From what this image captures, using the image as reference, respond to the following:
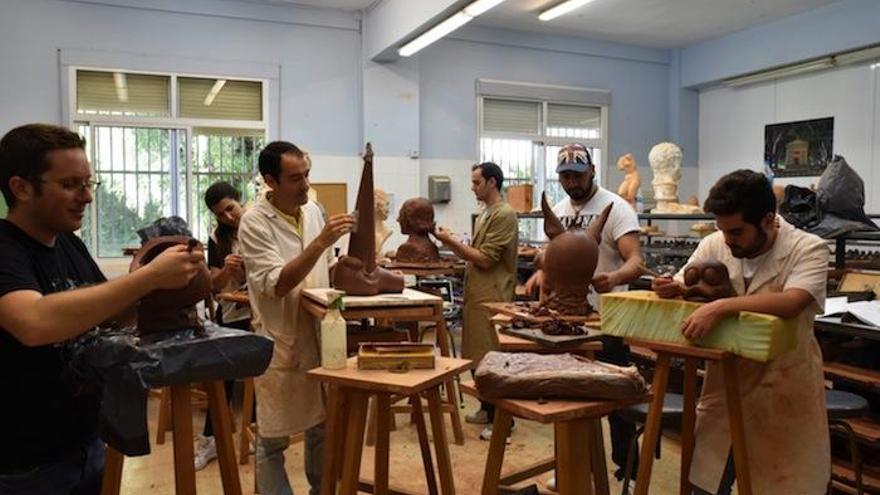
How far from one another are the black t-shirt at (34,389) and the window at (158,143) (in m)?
4.94

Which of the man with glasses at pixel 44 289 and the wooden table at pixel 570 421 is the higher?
the man with glasses at pixel 44 289

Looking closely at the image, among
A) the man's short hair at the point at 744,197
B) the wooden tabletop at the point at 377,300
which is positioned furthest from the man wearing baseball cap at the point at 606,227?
the man's short hair at the point at 744,197

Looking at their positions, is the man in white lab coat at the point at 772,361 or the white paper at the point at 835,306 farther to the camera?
the white paper at the point at 835,306

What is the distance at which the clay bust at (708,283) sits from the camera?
202 centimetres

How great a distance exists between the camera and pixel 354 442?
200cm

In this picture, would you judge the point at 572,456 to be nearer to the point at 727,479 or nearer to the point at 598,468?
the point at 598,468

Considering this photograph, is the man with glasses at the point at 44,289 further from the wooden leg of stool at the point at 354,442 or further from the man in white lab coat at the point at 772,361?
the man in white lab coat at the point at 772,361

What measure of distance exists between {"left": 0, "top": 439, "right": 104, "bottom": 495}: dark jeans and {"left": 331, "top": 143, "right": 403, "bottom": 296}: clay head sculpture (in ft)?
3.72

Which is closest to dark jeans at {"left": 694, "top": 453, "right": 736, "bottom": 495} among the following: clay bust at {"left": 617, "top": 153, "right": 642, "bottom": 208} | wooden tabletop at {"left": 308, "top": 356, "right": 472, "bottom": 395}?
wooden tabletop at {"left": 308, "top": 356, "right": 472, "bottom": 395}

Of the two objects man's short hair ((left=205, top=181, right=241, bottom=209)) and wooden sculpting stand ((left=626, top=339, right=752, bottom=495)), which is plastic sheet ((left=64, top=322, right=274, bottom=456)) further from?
man's short hair ((left=205, top=181, right=241, bottom=209))

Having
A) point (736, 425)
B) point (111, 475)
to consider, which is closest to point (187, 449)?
point (111, 475)

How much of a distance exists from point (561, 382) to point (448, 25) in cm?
489

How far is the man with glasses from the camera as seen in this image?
1.29 meters

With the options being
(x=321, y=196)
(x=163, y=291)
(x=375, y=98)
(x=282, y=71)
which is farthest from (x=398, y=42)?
(x=163, y=291)
